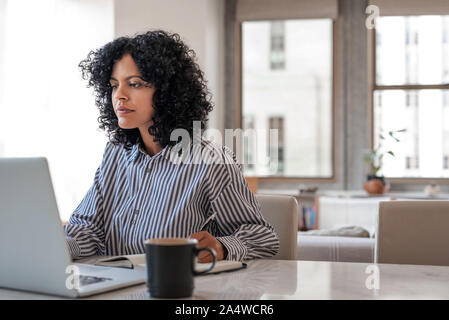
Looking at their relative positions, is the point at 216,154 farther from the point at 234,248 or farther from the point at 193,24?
the point at 193,24

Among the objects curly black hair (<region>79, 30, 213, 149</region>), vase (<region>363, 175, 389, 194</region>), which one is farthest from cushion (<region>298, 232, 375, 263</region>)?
vase (<region>363, 175, 389, 194</region>)

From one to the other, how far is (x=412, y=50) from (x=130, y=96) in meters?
4.91

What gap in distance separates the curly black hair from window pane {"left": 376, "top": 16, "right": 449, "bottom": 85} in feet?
15.1

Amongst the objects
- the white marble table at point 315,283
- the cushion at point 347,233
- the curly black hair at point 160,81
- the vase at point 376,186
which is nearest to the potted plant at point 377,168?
the vase at point 376,186

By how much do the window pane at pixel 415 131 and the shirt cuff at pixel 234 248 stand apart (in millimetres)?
4780

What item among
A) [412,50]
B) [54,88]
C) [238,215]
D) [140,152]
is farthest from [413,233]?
[412,50]

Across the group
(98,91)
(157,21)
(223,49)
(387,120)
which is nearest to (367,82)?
(387,120)

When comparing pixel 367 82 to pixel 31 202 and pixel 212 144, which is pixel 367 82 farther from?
pixel 31 202

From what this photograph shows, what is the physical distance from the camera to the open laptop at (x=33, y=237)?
0.93 metres

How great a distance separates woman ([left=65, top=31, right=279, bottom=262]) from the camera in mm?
1394

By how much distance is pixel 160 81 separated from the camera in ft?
4.95

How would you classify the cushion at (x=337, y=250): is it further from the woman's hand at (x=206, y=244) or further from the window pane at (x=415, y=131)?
the window pane at (x=415, y=131)

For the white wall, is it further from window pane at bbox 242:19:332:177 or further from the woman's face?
the woman's face
